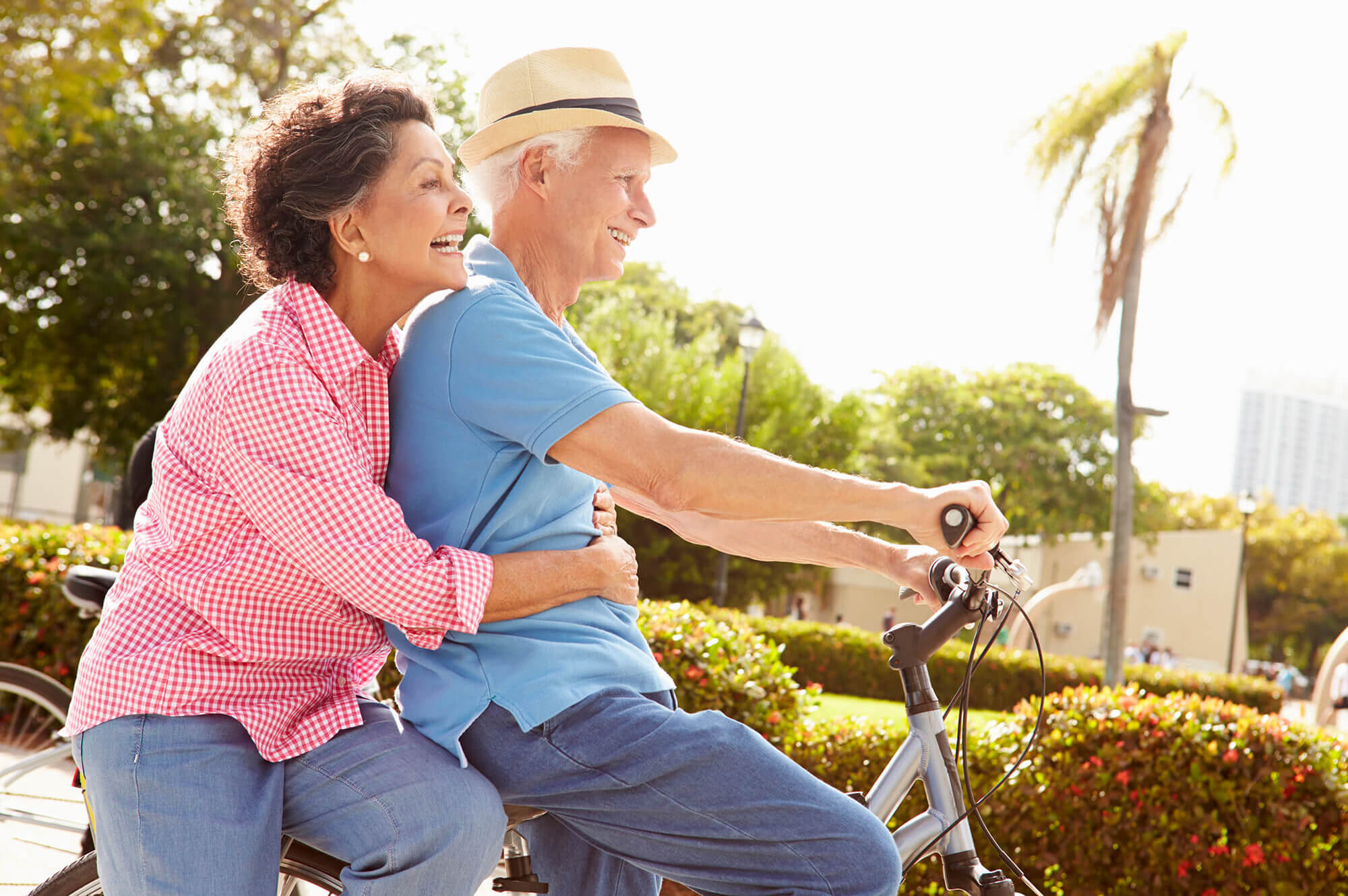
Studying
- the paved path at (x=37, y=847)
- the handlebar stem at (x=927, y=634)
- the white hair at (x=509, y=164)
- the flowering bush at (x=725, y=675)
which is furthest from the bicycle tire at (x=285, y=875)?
the flowering bush at (x=725, y=675)

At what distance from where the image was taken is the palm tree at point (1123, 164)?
16250mm

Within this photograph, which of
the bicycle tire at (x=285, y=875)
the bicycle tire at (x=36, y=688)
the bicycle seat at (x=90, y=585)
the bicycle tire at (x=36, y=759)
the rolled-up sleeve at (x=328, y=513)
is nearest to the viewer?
the rolled-up sleeve at (x=328, y=513)

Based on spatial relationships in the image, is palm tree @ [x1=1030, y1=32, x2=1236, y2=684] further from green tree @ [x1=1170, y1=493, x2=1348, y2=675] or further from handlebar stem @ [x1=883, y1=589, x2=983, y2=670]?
green tree @ [x1=1170, y1=493, x2=1348, y2=675]

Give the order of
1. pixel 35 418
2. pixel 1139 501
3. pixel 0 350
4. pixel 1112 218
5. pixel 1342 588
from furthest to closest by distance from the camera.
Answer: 1. pixel 1342 588
2. pixel 1139 501
3. pixel 35 418
4. pixel 0 350
5. pixel 1112 218

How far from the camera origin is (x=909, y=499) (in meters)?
1.72

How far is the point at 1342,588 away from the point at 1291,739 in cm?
5924

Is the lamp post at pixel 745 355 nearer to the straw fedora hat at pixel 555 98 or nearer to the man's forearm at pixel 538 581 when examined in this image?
the straw fedora hat at pixel 555 98

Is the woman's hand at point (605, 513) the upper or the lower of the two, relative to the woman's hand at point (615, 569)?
upper

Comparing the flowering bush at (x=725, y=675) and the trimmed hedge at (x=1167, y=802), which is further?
the flowering bush at (x=725, y=675)

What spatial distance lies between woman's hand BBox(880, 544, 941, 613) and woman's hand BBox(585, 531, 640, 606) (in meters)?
0.61

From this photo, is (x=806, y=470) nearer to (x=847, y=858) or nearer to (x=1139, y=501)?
(x=847, y=858)

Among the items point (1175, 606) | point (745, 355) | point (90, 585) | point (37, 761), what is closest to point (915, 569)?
point (90, 585)

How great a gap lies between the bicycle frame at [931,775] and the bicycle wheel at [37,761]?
8.26ft

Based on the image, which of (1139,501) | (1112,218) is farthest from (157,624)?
(1139,501)
